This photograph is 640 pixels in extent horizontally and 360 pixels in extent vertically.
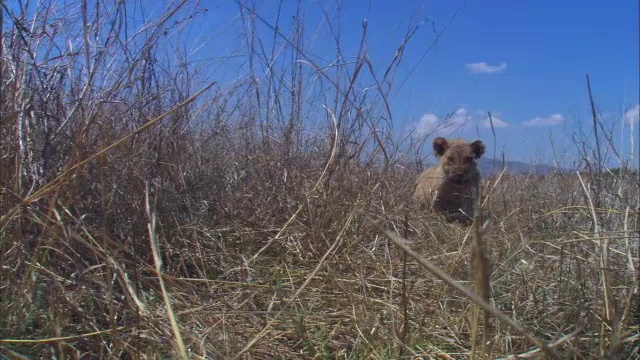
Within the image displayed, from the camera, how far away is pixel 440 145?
625 centimetres

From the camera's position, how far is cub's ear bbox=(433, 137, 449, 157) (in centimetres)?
623

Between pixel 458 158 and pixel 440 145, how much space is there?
45cm

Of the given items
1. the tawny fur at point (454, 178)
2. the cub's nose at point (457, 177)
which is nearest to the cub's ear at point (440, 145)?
Answer: the tawny fur at point (454, 178)

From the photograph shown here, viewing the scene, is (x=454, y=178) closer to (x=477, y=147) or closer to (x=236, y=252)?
(x=477, y=147)

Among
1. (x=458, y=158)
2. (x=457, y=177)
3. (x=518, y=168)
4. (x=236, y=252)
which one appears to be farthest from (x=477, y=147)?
(x=236, y=252)

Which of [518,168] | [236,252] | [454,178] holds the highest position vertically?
[518,168]

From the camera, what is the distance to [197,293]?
216cm

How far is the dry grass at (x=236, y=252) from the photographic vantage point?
1.63m

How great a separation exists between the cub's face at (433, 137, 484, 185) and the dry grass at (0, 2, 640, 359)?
252 cm

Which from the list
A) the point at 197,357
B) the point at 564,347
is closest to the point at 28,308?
the point at 197,357

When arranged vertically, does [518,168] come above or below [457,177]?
above

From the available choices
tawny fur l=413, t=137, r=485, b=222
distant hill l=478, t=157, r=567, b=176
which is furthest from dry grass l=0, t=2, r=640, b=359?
distant hill l=478, t=157, r=567, b=176

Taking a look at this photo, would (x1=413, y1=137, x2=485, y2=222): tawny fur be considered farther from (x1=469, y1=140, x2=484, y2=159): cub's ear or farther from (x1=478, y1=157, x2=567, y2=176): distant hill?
(x1=478, y1=157, x2=567, y2=176): distant hill

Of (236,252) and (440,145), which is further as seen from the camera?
(440,145)
